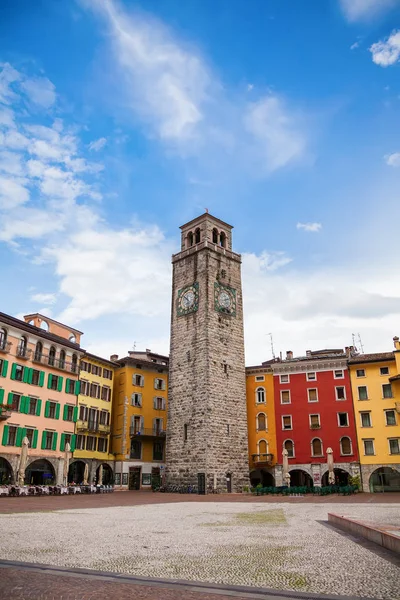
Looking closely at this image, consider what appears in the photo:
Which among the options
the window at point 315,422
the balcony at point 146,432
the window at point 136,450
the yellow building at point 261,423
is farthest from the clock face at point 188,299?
the window at point 315,422

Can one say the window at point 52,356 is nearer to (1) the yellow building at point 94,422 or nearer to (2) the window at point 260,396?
(1) the yellow building at point 94,422

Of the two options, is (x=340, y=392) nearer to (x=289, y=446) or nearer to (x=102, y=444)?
(x=289, y=446)

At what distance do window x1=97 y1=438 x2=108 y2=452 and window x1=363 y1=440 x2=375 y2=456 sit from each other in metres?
22.1

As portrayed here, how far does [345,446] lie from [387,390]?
570cm

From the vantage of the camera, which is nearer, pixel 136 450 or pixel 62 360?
pixel 62 360

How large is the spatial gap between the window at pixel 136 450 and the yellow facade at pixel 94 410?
6.42 feet

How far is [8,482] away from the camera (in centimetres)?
3209

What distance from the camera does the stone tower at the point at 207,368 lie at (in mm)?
38500

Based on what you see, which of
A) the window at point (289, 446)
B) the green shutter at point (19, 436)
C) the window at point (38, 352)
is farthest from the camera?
the window at point (289, 446)

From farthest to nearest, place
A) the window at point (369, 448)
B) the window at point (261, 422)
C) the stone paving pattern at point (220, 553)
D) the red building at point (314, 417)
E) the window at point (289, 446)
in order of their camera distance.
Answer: the window at point (261, 422), the window at point (289, 446), the red building at point (314, 417), the window at point (369, 448), the stone paving pattern at point (220, 553)

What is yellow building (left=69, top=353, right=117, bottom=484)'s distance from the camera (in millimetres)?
40281

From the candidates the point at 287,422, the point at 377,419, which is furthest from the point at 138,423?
the point at 377,419

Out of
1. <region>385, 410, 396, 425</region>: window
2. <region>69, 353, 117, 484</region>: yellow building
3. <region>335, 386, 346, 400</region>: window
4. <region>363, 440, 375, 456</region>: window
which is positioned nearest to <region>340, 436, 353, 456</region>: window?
<region>363, 440, 375, 456</region>: window

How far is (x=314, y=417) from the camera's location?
41500 millimetres
